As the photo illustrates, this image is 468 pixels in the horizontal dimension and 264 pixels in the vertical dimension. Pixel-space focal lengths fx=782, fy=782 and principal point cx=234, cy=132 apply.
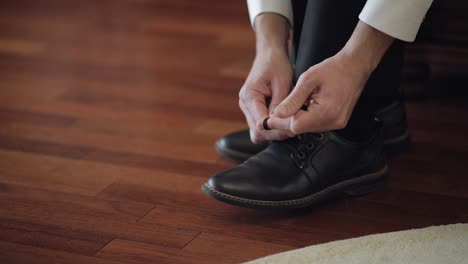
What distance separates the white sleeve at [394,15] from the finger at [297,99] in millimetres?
114

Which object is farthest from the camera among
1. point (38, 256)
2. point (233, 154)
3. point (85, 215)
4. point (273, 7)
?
point (233, 154)

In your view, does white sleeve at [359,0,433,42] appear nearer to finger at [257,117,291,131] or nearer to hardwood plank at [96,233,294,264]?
finger at [257,117,291,131]

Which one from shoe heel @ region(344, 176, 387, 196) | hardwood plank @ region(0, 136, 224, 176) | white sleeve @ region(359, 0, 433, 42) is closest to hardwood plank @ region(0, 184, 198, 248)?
hardwood plank @ region(0, 136, 224, 176)

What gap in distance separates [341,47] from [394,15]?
0.35 ft

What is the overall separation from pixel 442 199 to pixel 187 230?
0.40 metres

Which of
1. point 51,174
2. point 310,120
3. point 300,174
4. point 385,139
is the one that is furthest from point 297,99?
point 51,174

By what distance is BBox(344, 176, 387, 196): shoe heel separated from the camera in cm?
120

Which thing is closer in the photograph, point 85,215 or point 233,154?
point 85,215

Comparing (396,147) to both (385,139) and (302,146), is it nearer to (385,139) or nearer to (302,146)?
(385,139)

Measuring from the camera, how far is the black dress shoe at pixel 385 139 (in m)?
1.32

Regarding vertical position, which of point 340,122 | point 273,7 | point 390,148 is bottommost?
point 390,148

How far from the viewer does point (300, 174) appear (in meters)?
1.14

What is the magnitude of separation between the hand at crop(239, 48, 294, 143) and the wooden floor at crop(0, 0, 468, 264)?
12 cm

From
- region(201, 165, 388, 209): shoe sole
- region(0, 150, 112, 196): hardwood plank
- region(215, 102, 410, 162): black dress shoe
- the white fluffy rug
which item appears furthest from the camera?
region(215, 102, 410, 162): black dress shoe
